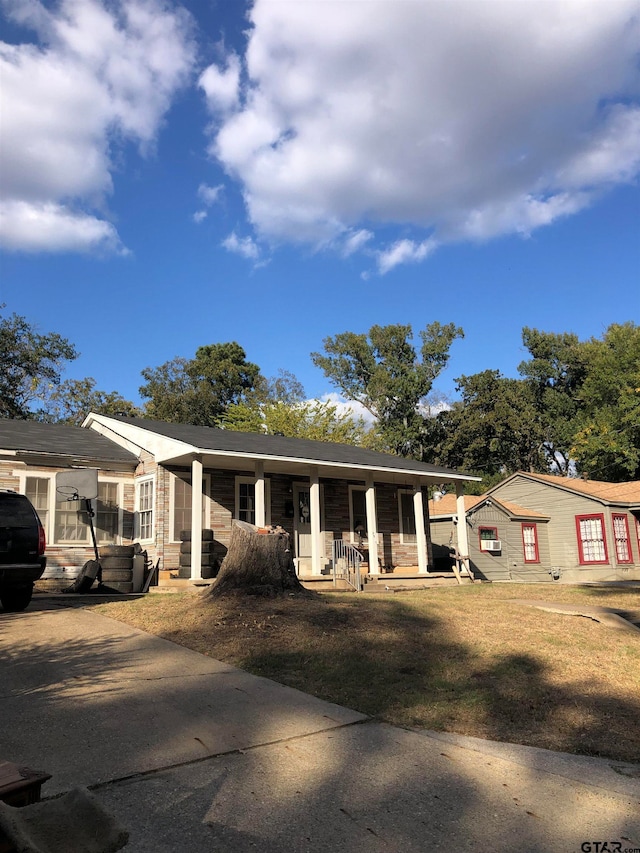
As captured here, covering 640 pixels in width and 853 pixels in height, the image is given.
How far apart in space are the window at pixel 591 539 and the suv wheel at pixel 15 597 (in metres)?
22.0

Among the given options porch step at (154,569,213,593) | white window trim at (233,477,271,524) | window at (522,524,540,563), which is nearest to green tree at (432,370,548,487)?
window at (522,524,540,563)

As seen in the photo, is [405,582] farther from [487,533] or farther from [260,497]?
[487,533]

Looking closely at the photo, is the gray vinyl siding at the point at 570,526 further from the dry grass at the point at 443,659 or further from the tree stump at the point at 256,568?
the tree stump at the point at 256,568

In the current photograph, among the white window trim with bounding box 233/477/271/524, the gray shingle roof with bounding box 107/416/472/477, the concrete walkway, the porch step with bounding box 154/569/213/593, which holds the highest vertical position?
the gray shingle roof with bounding box 107/416/472/477

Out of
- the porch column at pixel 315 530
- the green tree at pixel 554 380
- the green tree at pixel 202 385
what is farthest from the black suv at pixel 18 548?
the green tree at pixel 554 380

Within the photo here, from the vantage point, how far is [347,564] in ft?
55.1

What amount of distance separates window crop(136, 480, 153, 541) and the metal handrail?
15.7 ft

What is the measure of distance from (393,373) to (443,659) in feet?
133

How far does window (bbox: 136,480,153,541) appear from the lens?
16.5 metres

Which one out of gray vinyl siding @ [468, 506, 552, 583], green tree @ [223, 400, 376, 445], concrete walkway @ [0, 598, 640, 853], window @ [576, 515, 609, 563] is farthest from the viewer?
green tree @ [223, 400, 376, 445]

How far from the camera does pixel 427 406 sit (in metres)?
46.9

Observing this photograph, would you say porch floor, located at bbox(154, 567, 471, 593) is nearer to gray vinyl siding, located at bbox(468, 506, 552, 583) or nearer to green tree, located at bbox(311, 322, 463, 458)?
gray vinyl siding, located at bbox(468, 506, 552, 583)

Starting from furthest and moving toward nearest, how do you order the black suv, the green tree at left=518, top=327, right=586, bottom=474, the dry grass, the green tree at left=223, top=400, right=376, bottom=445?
the green tree at left=518, top=327, right=586, bottom=474 → the green tree at left=223, top=400, right=376, bottom=445 → the black suv → the dry grass

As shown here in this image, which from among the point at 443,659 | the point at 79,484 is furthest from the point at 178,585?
the point at 443,659
